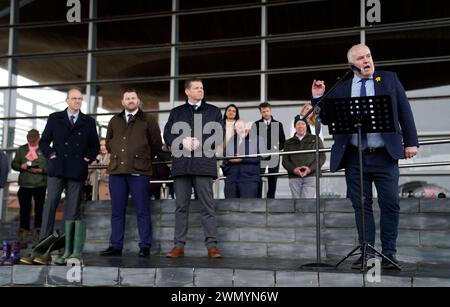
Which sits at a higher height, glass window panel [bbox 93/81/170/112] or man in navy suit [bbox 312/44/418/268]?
glass window panel [bbox 93/81/170/112]

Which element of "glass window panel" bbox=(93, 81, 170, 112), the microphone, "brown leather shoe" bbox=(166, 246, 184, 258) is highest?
"glass window panel" bbox=(93, 81, 170, 112)

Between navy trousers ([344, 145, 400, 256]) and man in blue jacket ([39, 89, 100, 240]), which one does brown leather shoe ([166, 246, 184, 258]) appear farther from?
navy trousers ([344, 145, 400, 256])

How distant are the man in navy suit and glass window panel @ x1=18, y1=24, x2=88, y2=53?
892cm

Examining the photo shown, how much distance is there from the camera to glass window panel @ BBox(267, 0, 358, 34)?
11.8 metres

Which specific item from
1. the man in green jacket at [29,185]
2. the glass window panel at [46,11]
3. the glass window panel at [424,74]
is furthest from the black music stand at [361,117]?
the glass window panel at [46,11]

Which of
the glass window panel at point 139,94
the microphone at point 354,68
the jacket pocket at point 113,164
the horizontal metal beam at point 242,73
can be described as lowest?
the jacket pocket at point 113,164

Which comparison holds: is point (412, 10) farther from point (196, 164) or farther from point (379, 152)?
point (379, 152)

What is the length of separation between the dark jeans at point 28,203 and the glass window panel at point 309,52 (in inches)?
211

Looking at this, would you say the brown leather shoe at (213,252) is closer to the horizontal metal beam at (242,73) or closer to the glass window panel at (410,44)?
the horizontal metal beam at (242,73)

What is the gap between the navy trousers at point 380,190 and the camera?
544 cm

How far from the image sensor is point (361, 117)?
5.27m

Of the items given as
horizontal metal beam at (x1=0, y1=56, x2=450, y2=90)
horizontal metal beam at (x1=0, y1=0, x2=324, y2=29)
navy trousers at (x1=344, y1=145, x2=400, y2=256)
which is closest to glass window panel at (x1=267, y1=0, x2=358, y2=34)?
horizontal metal beam at (x1=0, y1=0, x2=324, y2=29)

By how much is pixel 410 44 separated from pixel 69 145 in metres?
6.87
